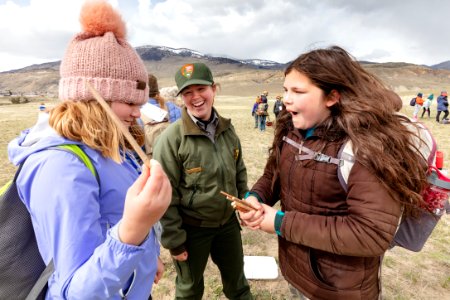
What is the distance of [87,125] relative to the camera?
49.4 inches

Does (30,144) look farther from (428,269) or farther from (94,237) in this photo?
(428,269)

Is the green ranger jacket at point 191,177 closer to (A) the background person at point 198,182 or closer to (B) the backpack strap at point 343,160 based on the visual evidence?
(A) the background person at point 198,182

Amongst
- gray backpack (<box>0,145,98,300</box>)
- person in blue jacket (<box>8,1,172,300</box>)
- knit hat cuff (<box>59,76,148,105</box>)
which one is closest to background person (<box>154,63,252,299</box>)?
person in blue jacket (<box>8,1,172,300</box>)

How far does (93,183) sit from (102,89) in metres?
0.52

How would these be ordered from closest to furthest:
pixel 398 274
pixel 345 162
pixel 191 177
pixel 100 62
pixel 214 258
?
pixel 100 62, pixel 345 162, pixel 191 177, pixel 214 258, pixel 398 274

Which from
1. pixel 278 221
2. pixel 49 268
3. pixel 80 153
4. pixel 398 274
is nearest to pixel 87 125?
pixel 80 153

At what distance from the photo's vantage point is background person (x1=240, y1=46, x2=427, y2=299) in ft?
4.58

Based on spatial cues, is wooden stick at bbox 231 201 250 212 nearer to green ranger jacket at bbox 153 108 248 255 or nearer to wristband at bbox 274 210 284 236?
wristband at bbox 274 210 284 236

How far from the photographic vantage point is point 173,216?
236 cm

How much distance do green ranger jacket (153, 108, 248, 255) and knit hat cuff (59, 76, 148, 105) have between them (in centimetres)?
88

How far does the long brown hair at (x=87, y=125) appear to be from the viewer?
A: 1217 millimetres

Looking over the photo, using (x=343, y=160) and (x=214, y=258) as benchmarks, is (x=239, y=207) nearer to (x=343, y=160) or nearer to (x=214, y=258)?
(x=343, y=160)

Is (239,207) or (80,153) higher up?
(80,153)

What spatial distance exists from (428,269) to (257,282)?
2601mm
